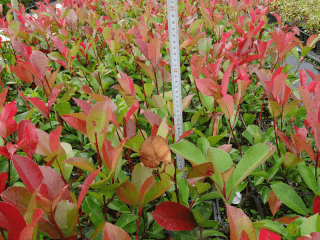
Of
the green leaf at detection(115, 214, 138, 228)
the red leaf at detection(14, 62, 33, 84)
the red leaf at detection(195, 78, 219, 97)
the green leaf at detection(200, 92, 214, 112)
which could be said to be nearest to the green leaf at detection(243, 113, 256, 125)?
the green leaf at detection(200, 92, 214, 112)

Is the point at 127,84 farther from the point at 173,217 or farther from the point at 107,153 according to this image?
the point at 173,217

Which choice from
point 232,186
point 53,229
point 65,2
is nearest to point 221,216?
point 232,186

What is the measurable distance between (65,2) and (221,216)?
7.67ft

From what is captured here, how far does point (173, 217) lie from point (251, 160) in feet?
0.77

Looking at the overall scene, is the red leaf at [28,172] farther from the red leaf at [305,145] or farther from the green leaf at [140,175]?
the red leaf at [305,145]

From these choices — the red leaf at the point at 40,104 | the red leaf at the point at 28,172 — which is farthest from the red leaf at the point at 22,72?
the red leaf at the point at 28,172

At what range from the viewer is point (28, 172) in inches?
20.0

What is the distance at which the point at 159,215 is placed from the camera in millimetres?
588

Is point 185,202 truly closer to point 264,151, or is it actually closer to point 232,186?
point 232,186

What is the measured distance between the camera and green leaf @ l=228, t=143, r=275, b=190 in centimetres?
55

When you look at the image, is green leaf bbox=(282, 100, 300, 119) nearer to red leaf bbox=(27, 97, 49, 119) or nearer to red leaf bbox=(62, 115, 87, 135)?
red leaf bbox=(62, 115, 87, 135)

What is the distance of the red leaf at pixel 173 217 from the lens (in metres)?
0.59

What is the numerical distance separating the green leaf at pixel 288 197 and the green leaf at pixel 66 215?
20.0 inches

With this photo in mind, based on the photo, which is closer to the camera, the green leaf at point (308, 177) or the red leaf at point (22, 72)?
the green leaf at point (308, 177)
